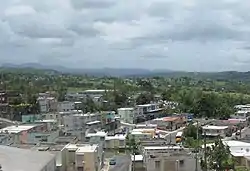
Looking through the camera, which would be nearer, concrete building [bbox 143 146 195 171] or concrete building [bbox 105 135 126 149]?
concrete building [bbox 143 146 195 171]

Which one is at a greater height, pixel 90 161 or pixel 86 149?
pixel 86 149

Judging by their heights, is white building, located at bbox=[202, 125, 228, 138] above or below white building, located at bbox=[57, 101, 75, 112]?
below

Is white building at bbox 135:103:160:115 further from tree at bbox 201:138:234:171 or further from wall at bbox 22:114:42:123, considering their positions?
tree at bbox 201:138:234:171

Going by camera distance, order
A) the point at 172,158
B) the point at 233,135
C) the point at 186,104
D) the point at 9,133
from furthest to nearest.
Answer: the point at 186,104 → the point at 233,135 → the point at 9,133 → the point at 172,158

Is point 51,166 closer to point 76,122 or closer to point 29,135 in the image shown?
point 29,135

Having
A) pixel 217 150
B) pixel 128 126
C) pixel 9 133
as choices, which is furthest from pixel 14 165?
pixel 128 126

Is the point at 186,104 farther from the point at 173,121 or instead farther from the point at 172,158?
the point at 172,158

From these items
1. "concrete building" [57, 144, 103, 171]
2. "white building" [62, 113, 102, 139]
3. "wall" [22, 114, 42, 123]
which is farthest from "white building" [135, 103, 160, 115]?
"concrete building" [57, 144, 103, 171]

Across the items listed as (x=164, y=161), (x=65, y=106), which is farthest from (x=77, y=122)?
(x=164, y=161)

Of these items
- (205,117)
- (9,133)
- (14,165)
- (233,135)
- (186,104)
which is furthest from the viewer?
(186,104)
